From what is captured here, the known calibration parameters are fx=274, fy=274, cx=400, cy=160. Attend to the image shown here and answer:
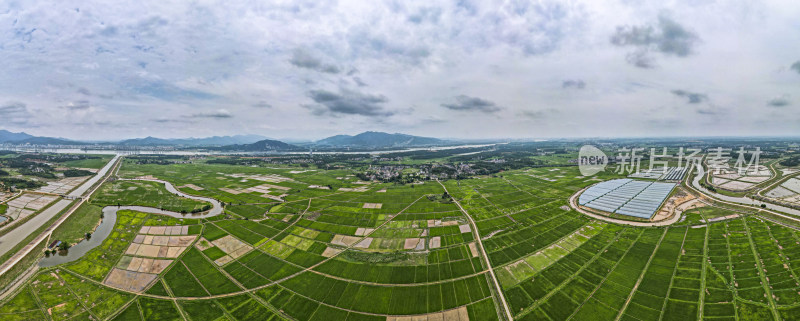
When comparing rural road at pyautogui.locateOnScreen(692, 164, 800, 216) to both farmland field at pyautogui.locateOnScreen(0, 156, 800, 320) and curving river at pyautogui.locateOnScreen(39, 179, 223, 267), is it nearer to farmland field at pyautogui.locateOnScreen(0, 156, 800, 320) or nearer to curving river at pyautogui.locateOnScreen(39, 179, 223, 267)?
farmland field at pyautogui.locateOnScreen(0, 156, 800, 320)

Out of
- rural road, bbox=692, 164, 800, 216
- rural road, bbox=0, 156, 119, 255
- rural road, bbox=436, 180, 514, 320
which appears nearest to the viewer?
rural road, bbox=436, 180, 514, 320

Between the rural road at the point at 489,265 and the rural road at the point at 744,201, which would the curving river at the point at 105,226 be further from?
the rural road at the point at 744,201

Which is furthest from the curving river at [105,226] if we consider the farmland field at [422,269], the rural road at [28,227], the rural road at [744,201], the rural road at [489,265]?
the rural road at [744,201]

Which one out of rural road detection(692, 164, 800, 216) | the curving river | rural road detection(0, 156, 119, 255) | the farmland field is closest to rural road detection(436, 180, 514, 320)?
the farmland field

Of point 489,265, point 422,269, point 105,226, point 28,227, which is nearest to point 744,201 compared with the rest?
point 489,265

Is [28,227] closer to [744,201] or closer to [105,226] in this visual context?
[105,226]

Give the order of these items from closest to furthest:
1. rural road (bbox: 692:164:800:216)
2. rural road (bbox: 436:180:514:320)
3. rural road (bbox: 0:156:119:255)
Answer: rural road (bbox: 436:180:514:320) → rural road (bbox: 0:156:119:255) → rural road (bbox: 692:164:800:216)

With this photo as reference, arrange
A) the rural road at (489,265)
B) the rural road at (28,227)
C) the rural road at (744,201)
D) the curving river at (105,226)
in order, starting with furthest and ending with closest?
the rural road at (744,201) → the rural road at (28,227) → the curving river at (105,226) → the rural road at (489,265)

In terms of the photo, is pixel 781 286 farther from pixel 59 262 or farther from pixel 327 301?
pixel 59 262

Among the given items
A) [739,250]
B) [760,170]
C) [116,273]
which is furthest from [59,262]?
[760,170]
